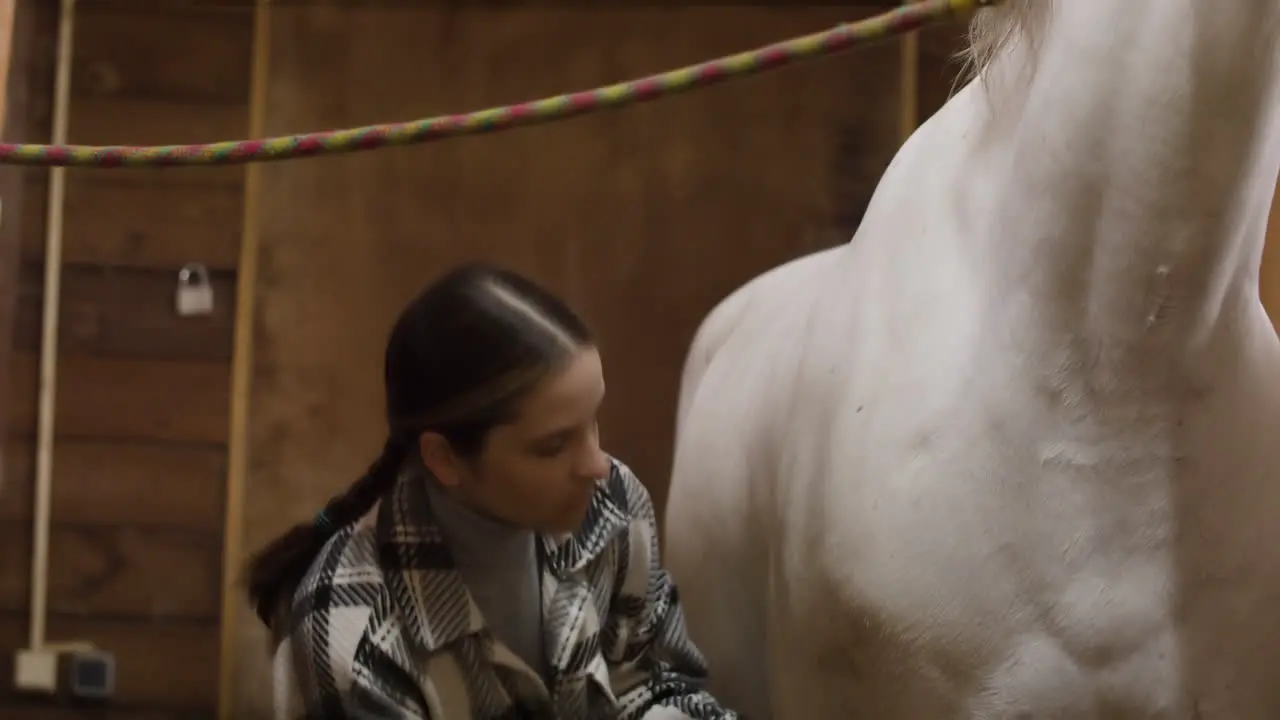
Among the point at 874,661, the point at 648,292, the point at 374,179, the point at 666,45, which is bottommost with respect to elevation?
the point at 874,661

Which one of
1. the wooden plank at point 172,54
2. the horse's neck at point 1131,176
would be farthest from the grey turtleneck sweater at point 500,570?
the wooden plank at point 172,54

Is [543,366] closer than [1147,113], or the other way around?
[1147,113]

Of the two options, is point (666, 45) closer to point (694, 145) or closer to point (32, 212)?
point (694, 145)

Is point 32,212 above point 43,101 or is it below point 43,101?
below

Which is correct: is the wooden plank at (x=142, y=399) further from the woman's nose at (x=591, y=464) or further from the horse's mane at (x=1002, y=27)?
the horse's mane at (x=1002, y=27)

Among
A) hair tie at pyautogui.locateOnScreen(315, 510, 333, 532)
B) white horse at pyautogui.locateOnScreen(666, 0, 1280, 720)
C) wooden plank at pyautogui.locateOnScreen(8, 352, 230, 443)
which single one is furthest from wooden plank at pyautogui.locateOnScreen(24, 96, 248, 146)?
white horse at pyautogui.locateOnScreen(666, 0, 1280, 720)

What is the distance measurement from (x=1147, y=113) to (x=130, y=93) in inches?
60.0

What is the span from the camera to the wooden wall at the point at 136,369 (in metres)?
1.64

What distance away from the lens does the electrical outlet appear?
162cm

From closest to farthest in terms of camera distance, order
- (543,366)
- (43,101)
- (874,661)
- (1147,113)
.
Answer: (1147,113) < (874,661) < (543,366) < (43,101)

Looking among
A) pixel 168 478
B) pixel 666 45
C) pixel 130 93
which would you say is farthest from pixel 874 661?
pixel 130 93

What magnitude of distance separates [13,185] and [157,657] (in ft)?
2.31

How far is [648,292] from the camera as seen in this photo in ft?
5.48

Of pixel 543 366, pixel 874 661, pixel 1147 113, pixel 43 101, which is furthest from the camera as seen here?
pixel 43 101
